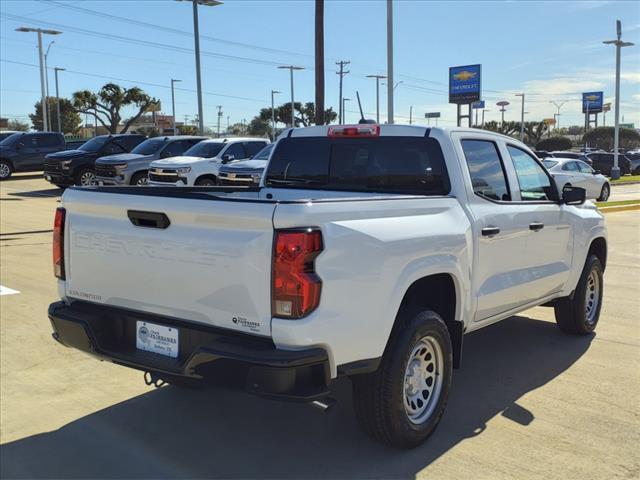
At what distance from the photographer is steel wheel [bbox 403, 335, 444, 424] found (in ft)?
12.7

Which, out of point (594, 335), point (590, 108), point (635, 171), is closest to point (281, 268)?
point (594, 335)

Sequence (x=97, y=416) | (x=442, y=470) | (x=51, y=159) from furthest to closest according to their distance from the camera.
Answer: (x=51, y=159)
(x=97, y=416)
(x=442, y=470)

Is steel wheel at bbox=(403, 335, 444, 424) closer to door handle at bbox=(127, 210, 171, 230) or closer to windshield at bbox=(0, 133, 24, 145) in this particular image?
door handle at bbox=(127, 210, 171, 230)

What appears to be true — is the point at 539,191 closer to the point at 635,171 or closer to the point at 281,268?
the point at 281,268

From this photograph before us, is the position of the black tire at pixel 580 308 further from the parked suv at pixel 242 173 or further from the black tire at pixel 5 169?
the black tire at pixel 5 169

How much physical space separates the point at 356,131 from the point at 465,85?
164 ft

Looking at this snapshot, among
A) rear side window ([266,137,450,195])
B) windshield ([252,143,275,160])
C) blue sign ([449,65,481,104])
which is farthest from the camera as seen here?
blue sign ([449,65,481,104])

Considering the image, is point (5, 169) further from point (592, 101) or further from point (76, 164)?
point (592, 101)

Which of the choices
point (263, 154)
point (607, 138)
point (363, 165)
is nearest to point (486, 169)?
point (363, 165)

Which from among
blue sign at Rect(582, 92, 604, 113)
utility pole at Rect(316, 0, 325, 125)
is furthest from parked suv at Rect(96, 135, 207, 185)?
blue sign at Rect(582, 92, 604, 113)

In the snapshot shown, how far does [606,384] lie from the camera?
492cm

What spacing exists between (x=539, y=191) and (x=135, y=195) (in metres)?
3.40

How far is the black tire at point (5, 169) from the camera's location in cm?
2598

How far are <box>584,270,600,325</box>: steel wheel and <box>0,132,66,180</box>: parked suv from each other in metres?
24.6
